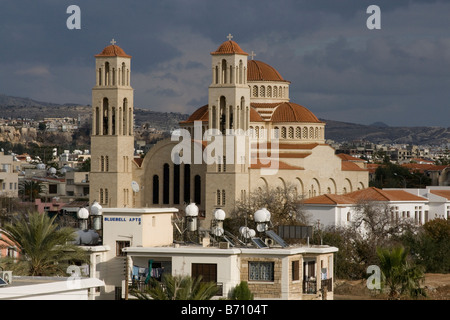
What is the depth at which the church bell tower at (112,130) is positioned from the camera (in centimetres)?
8206

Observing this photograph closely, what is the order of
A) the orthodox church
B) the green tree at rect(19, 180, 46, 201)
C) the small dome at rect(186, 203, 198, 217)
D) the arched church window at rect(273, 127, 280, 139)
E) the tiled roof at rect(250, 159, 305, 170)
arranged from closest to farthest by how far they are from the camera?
the small dome at rect(186, 203, 198, 217) < the orthodox church < the tiled roof at rect(250, 159, 305, 170) < the arched church window at rect(273, 127, 280, 139) < the green tree at rect(19, 180, 46, 201)

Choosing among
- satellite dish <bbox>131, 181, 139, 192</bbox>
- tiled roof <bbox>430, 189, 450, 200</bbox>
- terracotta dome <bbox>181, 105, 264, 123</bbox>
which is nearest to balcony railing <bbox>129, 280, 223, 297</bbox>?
satellite dish <bbox>131, 181, 139, 192</bbox>

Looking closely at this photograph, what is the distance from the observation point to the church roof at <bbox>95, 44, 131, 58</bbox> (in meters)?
81.8

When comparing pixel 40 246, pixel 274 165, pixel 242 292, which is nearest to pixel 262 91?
pixel 274 165

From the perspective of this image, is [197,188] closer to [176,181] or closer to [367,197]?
[176,181]

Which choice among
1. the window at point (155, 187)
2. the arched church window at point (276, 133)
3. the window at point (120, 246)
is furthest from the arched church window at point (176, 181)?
the window at point (120, 246)

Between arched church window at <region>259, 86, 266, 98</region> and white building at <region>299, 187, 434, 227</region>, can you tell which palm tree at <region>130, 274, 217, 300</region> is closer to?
white building at <region>299, 187, 434, 227</region>

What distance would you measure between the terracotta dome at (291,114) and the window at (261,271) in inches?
2259

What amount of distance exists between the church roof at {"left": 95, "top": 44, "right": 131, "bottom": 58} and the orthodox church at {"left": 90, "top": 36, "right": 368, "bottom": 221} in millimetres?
91

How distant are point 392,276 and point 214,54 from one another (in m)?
43.3

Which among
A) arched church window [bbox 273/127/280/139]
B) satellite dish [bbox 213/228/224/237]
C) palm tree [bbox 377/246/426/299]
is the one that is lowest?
palm tree [bbox 377/246/426/299]
